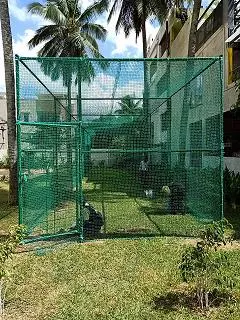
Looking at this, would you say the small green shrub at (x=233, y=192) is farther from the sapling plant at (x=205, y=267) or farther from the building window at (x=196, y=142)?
the sapling plant at (x=205, y=267)

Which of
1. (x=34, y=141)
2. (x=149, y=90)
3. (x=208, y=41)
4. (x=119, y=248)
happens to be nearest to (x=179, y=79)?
(x=149, y=90)

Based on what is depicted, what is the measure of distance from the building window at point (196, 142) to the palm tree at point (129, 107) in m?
1.48

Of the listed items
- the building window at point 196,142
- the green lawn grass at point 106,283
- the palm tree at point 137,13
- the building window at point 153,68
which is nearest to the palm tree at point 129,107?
the building window at point 153,68

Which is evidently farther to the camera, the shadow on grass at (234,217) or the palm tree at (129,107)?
the palm tree at (129,107)

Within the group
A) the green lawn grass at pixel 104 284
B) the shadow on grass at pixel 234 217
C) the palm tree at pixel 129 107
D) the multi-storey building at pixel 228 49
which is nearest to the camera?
the green lawn grass at pixel 104 284

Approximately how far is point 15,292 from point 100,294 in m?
0.99

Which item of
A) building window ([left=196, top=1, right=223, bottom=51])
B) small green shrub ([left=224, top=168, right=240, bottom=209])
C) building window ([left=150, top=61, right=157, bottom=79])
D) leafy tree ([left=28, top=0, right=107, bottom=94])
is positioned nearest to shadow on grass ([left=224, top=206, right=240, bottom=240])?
small green shrub ([left=224, top=168, right=240, bottom=209])

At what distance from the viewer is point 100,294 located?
551 centimetres

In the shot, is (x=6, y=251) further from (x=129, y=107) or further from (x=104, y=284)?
(x=129, y=107)

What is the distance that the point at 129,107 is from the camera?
11.1 metres

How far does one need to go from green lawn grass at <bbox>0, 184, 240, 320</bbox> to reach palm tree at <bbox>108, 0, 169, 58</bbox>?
17.2 metres

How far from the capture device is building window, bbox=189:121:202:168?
9.65 meters

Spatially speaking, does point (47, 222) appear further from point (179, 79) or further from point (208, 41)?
point (208, 41)

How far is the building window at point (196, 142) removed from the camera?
965 cm
